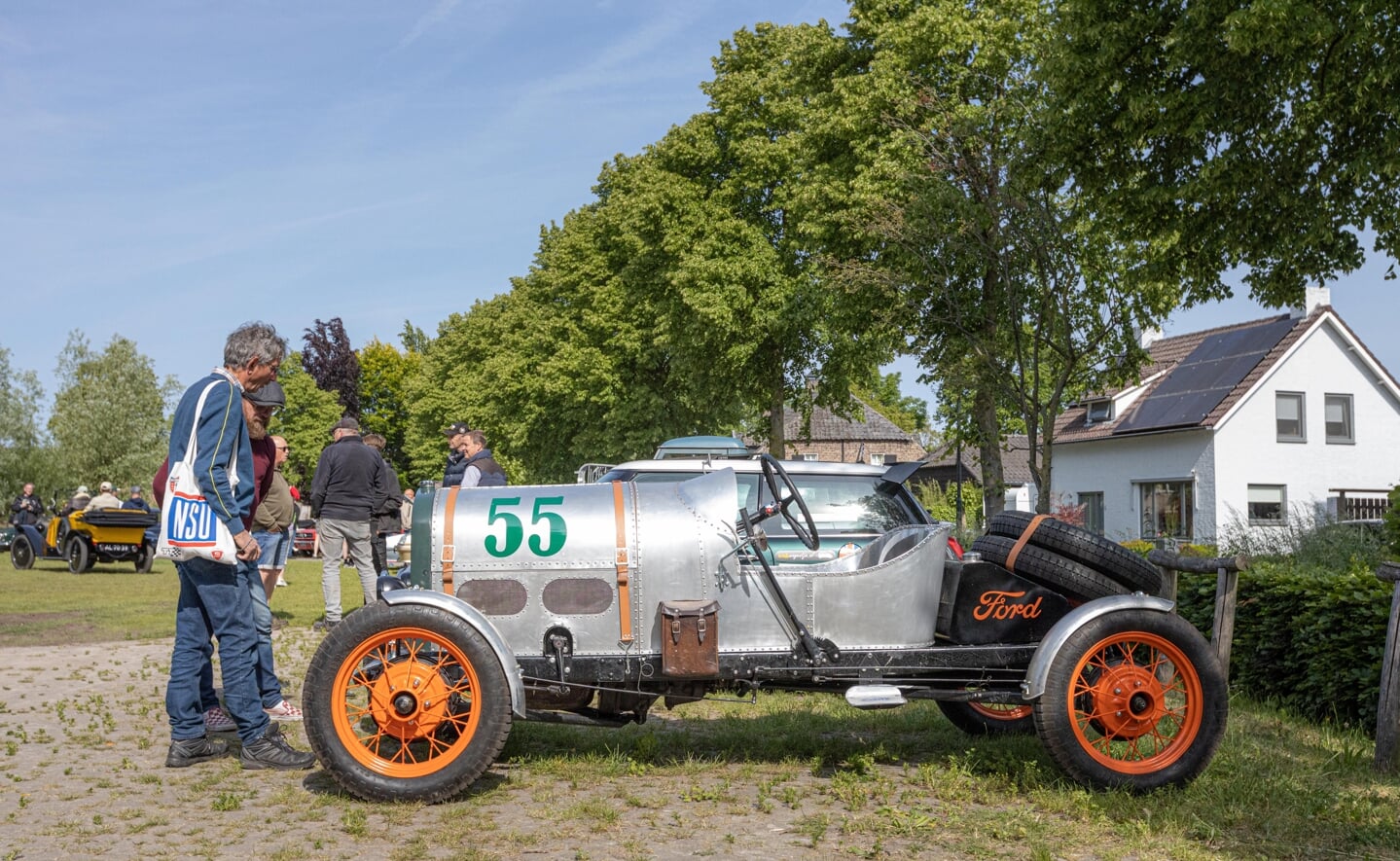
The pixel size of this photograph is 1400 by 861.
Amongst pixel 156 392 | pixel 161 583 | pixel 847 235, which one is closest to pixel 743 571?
pixel 161 583

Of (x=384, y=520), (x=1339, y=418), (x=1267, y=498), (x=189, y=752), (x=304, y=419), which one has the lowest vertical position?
(x=189, y=752)

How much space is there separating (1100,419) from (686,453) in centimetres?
3556

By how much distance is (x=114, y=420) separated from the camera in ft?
224

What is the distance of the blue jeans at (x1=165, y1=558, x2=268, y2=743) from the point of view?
20.2 ft

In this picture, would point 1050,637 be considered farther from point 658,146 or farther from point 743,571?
point 658,146

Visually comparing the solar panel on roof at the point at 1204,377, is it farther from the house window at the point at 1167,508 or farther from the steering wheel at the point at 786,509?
the steering wheel at the point at 786,509

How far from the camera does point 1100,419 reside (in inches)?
1795

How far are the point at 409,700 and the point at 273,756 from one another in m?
1.17

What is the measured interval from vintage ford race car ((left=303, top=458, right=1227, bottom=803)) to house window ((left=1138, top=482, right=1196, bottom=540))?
37.0 metres

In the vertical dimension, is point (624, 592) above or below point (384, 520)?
below

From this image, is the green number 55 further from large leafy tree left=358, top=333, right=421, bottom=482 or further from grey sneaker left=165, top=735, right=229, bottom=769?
large leafy tree left=358, top=333, right=421, bottom=482

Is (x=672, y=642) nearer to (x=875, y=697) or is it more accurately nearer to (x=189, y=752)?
(x=875, y=697)

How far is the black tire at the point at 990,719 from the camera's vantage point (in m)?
7.10

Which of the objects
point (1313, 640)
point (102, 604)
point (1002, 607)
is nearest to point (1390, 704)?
point (1313, 640)
